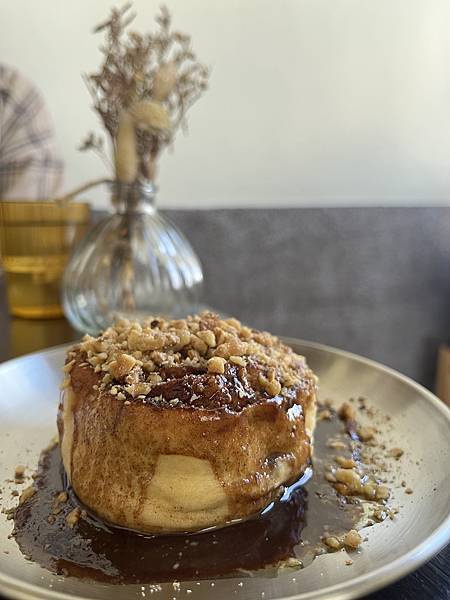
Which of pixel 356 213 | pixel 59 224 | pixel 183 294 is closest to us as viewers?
pixel 183 294

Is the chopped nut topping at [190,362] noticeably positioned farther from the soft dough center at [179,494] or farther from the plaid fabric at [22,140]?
the plaid fabric at [22,140]

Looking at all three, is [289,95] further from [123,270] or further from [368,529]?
[368,529]

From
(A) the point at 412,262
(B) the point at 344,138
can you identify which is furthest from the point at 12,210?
(A) the point at 412,262

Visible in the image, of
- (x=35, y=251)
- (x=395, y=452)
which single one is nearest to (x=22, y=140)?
(x=35, y=251)

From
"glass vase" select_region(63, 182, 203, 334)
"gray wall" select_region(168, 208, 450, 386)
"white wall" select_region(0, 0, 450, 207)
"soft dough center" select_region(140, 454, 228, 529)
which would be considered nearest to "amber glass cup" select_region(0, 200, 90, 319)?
"glass vase" select_region(63, 182, 203, 334)

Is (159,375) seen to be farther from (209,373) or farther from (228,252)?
(228,252)

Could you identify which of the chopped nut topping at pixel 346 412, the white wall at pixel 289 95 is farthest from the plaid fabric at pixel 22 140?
the chopped nut topping at pixel 346 412
